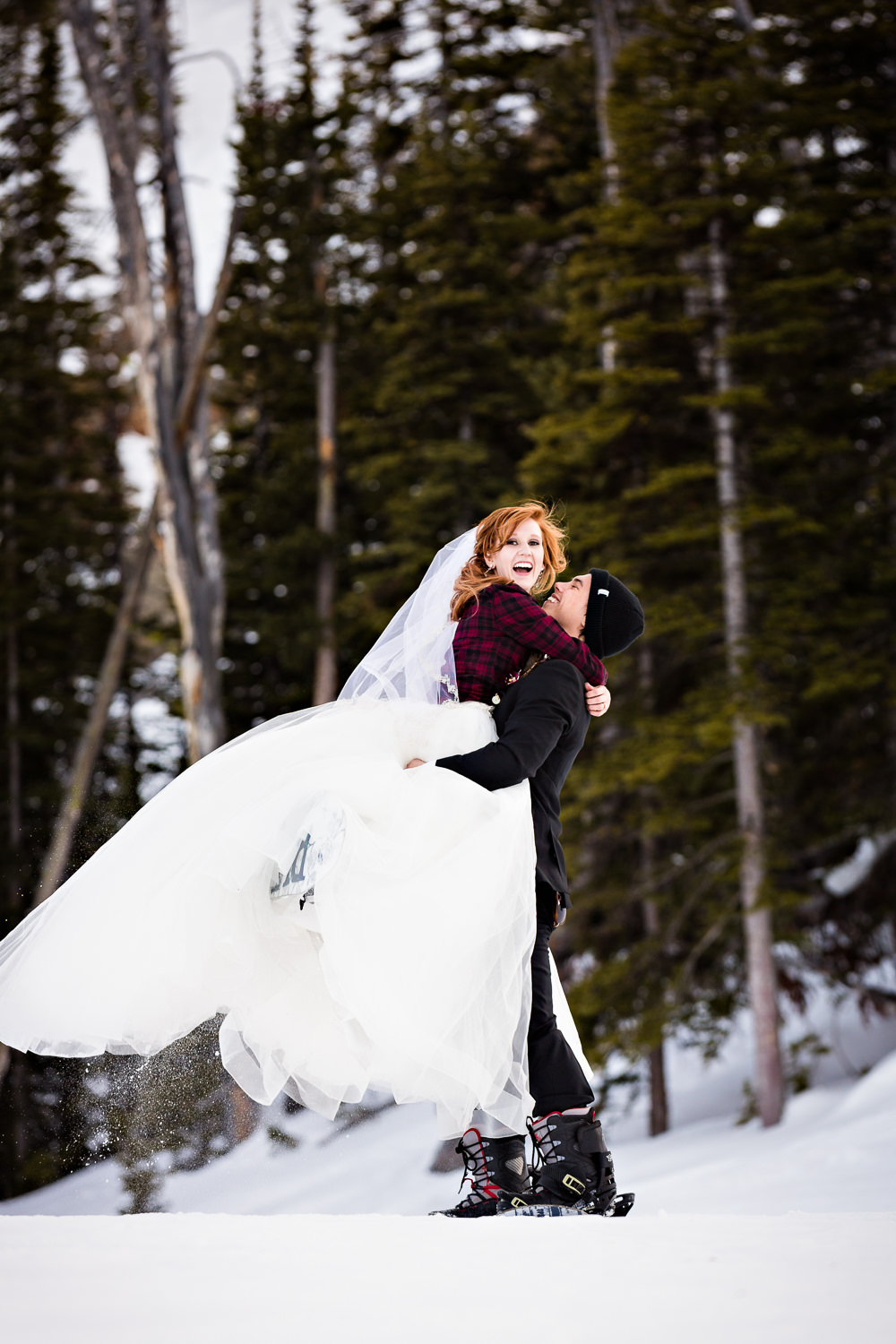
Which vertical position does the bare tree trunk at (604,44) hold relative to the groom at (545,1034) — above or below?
above

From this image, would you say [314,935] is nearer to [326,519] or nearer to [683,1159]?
[683,1159]

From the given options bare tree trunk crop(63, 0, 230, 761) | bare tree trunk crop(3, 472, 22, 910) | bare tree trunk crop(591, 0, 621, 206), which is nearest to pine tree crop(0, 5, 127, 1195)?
bare tree trunk crop(3, 472, 22, 910)

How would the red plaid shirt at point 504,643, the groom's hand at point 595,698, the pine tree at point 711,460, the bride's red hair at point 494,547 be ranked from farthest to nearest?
the pine tree at point 711,460 → the bride's red hair at point 494,547 → the groom's hand at point 595,698 → the red plaid shirt at point 504,643

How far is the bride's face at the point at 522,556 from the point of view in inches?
168

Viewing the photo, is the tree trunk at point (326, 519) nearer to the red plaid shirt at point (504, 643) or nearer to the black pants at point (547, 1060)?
the red plaid shirt at point (504, 643)

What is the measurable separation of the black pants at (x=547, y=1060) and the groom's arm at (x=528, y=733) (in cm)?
47

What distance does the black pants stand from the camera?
389 cm

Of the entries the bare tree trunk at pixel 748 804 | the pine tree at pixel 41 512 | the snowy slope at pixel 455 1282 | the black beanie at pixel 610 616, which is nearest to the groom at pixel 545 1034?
the black beanie at pixel 610 616

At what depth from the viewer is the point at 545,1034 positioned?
12.9ft

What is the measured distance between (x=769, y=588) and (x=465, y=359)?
6307 mm

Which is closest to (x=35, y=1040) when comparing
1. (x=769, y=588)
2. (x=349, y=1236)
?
(x=349, y=1236)

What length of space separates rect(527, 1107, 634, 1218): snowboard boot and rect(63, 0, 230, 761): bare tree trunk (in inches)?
331

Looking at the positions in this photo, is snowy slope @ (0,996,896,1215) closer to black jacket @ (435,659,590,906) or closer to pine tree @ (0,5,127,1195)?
pine tree @ (0,5,127,1195)

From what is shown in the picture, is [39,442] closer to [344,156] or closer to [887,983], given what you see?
[344,156]
